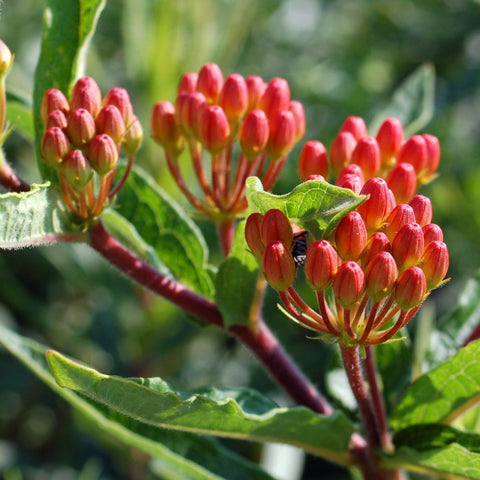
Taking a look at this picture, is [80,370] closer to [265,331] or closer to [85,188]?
[85,188]

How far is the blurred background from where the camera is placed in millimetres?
3973

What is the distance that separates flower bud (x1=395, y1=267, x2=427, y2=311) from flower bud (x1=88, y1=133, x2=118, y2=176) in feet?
2.21

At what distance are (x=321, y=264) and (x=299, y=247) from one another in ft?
0.40

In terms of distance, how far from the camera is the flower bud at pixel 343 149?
2033 millimetres

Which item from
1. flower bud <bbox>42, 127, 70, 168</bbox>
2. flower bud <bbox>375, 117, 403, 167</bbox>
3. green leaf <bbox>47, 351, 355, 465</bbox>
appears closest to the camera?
green leaf <bbox>47, 351, 355, 465</bbox>

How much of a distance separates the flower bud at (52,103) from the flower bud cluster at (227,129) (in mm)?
362

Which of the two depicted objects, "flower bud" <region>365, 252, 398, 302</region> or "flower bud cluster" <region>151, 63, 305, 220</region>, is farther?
"flower bud cluster" <region>151, 63, 305, 220</region>

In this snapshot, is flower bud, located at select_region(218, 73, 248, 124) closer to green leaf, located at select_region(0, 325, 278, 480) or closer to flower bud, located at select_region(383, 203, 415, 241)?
flower bud, located at select_region(383, 203, 415, 241)

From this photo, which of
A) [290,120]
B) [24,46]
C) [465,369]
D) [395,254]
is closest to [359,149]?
[290,120]

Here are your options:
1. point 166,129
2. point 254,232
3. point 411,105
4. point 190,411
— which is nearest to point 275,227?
point 254,232

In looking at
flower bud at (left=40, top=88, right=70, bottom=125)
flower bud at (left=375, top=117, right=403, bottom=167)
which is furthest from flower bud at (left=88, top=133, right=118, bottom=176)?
flower bud at (left=375, top=117, right=403, bottom=167)

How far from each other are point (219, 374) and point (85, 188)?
8.24ft

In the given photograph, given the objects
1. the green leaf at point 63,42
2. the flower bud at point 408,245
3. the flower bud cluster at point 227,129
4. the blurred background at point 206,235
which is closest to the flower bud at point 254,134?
the flower bud cluster at point 227,129

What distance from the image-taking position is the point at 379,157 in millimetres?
1985
